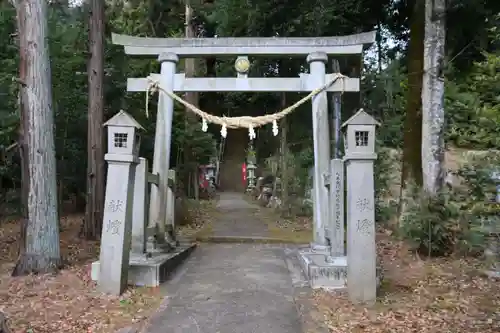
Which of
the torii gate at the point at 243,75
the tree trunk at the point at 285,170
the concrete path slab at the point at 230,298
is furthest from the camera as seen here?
the tree trunk at the point at 285,170

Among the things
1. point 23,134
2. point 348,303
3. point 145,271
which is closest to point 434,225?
point 348,303

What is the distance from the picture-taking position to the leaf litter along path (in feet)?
15.3

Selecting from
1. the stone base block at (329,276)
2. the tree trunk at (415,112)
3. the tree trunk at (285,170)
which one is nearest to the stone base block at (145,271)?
the stone base block at (329,276)

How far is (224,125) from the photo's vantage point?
766 cm

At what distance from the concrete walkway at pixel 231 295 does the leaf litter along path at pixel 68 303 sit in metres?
0.33

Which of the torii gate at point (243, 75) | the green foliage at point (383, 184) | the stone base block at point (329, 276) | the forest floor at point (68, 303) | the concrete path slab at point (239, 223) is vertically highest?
the torii gate at point (243, 75)

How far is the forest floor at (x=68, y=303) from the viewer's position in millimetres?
4660

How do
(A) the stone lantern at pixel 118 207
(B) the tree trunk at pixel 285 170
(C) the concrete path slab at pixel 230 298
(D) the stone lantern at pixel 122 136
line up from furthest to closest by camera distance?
(B) the tree trunk at pixel 285 170, (D) the stone lantern at pixel 122 136, (A) the stone lantern at pixel 118 207, (C) the concrete path slab at pixel 230 298

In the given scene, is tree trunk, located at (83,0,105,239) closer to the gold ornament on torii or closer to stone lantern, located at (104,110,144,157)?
the gold ornament on torii

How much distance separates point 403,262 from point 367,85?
23.2ft

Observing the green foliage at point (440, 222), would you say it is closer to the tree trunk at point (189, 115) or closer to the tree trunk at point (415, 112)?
the tree trunk at point (415, 112)

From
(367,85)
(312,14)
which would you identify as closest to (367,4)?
(312,14)

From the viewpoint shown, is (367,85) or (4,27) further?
(367,85)

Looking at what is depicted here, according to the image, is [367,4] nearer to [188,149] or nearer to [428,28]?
[428,28]
